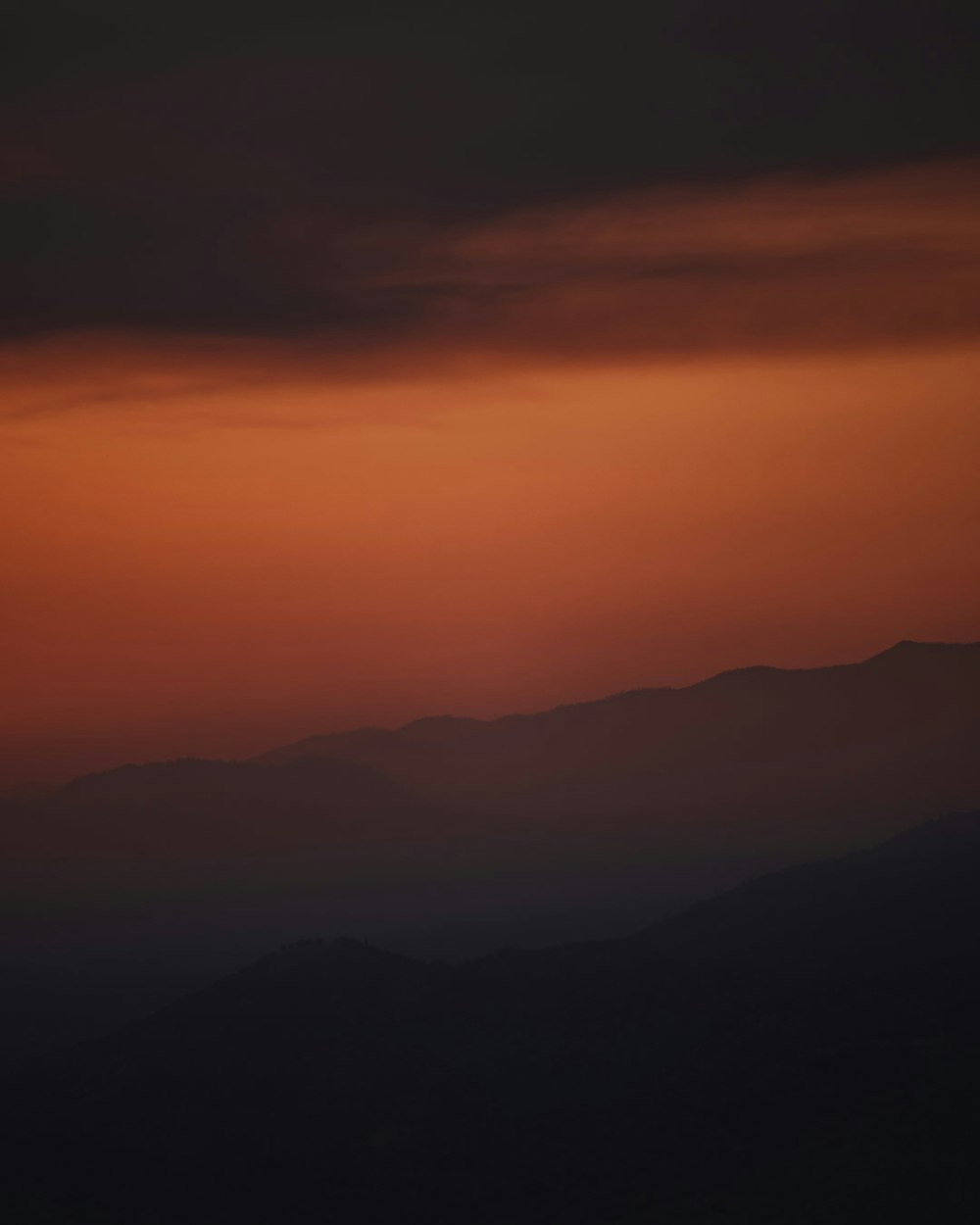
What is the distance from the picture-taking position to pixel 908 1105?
8450cm

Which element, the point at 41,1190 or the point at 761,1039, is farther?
the point at 761,1039

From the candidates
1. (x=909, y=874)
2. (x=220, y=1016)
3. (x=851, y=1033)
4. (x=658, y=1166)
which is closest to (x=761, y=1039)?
(x=851, y=1033)

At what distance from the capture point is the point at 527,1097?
9806 cm

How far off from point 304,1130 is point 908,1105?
33.0 m

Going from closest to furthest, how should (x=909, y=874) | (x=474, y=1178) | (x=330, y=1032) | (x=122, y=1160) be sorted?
(x=474, y=1178), (x=122, y=1160), (x=330, y=1032), (x=909, y=874)

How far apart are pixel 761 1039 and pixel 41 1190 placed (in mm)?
40146

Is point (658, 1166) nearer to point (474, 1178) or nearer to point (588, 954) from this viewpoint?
point (474, 1178)

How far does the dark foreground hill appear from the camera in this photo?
8338 cm

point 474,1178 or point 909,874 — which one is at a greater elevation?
point 909,874

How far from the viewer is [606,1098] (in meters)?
96.7

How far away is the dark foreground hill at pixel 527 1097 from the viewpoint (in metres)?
83.4

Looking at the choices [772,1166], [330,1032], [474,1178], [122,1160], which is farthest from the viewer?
[330,1032]

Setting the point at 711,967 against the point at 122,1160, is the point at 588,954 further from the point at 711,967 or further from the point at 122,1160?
the point at 122,1160

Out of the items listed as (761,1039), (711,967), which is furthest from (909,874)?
(761,1039)
